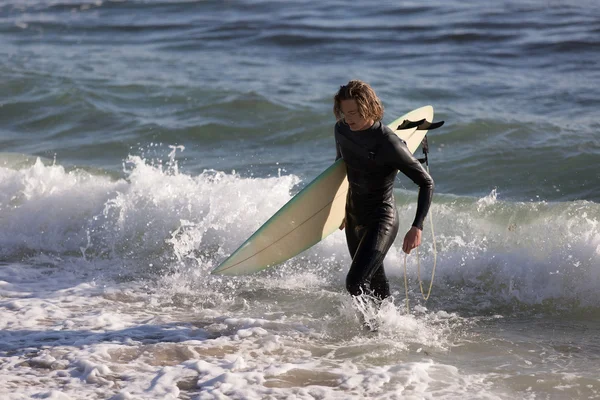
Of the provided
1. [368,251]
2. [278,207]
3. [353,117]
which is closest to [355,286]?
[368,251]

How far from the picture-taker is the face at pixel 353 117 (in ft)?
16.4

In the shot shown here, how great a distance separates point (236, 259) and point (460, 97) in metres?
7.69

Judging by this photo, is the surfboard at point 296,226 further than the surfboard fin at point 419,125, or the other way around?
the surfboard at point 296,226

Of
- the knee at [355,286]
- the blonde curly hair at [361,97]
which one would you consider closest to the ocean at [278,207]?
the knee at [355,286]

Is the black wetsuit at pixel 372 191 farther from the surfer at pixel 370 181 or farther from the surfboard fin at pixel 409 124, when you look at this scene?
the surfboard fin at pixel 409 124

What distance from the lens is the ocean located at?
5.40 metres

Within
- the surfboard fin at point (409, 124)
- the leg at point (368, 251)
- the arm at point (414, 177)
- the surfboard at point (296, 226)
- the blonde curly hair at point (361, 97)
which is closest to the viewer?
the blonde curly hair at point (361, 97)

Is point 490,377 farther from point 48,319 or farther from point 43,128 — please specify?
point 43,128

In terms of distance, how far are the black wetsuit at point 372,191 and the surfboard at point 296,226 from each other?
27 centimetres

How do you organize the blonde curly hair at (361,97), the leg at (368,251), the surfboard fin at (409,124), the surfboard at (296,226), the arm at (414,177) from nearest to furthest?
the blonde curly hair at (361,97) → the arm at (414,177) → the leg at (368,251) → the surfboard fin at (409,124) → the surfboard at (296,226)

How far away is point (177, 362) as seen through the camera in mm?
5430

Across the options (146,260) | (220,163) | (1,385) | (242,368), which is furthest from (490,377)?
(220,163)

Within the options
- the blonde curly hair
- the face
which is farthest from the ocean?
the blonde curly hair

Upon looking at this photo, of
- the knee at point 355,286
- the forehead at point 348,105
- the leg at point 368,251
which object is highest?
the forehead at point 348,105
